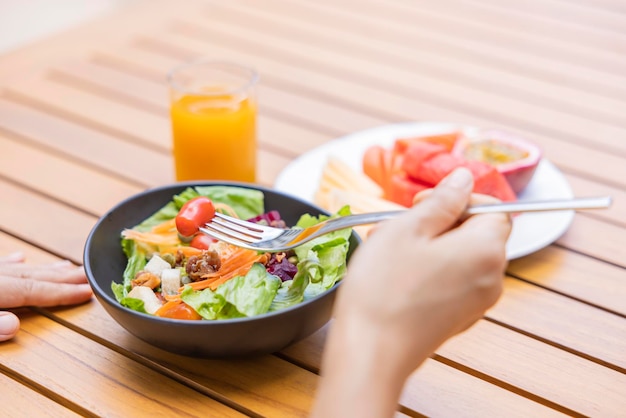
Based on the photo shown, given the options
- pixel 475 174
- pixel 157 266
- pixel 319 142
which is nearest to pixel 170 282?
pixel 157 266

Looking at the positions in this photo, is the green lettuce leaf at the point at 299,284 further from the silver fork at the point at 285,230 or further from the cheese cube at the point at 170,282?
the cheese cube at the point at 170,282

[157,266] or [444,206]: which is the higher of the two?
[444,206]

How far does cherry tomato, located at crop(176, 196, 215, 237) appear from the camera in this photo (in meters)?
1.20

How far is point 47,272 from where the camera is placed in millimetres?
1276

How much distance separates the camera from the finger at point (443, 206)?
86cm

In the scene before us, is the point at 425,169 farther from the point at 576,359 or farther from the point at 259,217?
the point at 576,359

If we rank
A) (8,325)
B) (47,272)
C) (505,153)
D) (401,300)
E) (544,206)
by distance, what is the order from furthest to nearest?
(505,153) < (47,272) < (8,325) < (544,206) < (401,300)

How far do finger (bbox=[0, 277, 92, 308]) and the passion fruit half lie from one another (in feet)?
2.80

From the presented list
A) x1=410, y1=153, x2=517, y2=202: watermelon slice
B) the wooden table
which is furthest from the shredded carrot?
x1=410, y1=153, x2=517, y2=202: watermelon slice

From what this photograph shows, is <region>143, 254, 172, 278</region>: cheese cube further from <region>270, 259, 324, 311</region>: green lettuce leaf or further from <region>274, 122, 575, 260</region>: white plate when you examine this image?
<region>274, 122, 575, 260</region>: white plate

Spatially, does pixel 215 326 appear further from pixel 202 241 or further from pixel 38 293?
pixel 38 293

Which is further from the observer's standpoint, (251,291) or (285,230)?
(285,230)

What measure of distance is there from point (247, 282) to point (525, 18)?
1838 millimetres

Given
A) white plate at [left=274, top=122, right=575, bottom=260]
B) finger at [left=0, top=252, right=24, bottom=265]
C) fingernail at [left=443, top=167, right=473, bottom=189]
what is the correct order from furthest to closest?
white plate at [left=274, top=122, right=575, bottom=260], finger at [left=0, top=252, right=24, bottom=265], fingernail at [left=443, top=167, right=473, bottom=189]
